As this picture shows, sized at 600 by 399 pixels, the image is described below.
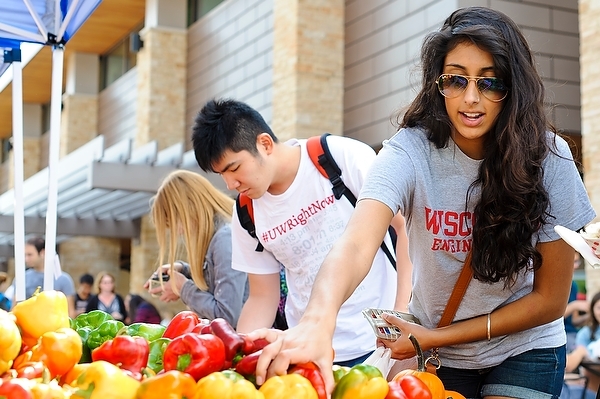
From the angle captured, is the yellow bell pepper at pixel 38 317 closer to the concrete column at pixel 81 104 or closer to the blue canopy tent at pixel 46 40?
the blue canopy tent at pixel 46 40

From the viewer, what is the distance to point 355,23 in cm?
1356

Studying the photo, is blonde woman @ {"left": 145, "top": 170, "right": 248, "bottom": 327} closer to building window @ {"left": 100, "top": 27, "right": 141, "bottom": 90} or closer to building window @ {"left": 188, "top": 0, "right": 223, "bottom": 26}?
building window @ {"left": 188, "top": 0, "right": 223, "bottom": 26}

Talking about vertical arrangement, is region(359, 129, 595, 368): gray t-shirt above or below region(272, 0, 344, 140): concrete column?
below

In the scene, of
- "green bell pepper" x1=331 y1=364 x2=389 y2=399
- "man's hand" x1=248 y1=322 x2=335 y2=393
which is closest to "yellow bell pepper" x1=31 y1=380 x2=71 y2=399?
"man's hand" x1=248 y1=322 x2=335 y2=393

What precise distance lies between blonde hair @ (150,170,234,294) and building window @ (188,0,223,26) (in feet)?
45.1

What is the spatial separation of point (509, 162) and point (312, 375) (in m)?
0.85

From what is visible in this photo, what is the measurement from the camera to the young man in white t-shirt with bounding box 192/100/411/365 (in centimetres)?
323

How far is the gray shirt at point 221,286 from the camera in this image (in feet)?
13.3

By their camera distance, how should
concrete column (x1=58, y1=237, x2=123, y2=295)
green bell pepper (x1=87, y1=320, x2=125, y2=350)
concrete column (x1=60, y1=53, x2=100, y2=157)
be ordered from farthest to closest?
concrete column (x1=60, y1=53, x2=100, y2=157)
concrete column (x1=58, y1=237, x2=123, y2=295)
green bell pepper (x1=87, y1=320, x2=125, y2=350)

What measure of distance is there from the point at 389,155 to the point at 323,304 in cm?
63

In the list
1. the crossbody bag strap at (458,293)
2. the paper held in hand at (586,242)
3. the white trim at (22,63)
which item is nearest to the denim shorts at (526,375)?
the crossbody bag strap at (458,293)

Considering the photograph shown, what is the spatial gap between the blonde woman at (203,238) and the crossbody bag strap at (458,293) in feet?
5.89

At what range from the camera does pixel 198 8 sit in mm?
18250

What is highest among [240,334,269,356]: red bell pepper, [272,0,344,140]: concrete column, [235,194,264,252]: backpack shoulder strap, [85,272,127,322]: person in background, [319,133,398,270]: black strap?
[272,0,344,140]: concrete column
